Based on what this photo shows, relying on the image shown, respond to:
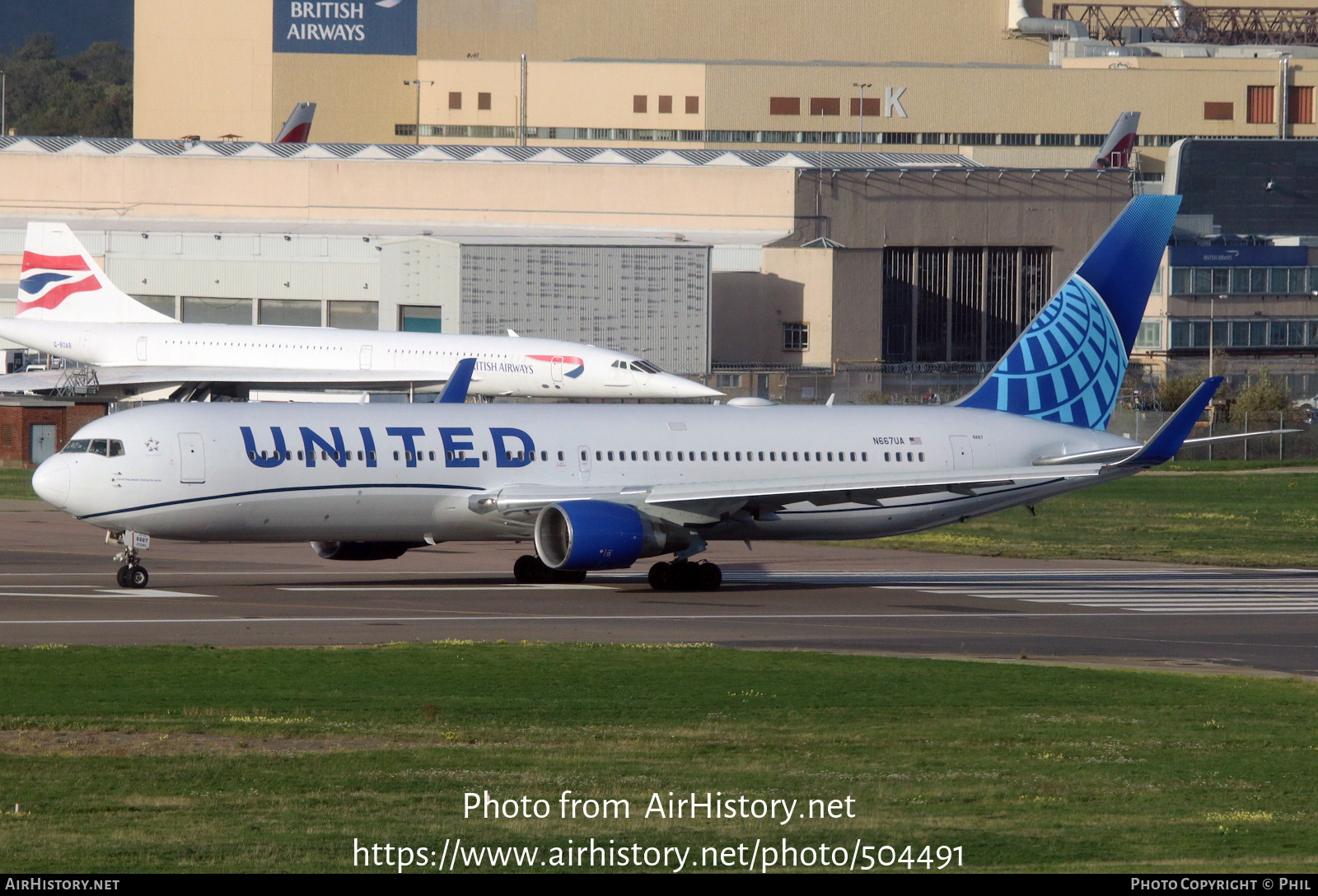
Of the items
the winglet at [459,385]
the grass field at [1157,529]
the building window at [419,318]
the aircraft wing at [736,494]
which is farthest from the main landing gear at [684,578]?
the building window at [419,318]

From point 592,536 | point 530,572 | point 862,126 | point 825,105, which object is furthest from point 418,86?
point 592,536

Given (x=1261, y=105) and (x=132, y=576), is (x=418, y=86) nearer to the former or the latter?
(x=1261, y=105)

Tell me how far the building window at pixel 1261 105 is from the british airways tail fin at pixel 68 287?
9410cm

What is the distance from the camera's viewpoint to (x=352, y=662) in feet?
76.5

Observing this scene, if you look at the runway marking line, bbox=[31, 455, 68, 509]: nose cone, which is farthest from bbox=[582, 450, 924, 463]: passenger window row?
bbox=[31, 455, 68, 509]: nose cone

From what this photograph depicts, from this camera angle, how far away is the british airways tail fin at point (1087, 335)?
41.8m

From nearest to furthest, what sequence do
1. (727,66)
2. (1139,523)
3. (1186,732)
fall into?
1. (1186,732)
2. (1139,523)
3. (727,66)

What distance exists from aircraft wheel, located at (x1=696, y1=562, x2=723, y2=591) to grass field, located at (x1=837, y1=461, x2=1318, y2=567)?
13285 millimetres

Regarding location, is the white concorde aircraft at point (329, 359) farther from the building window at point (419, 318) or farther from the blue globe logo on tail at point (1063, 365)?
the blue globe logo on tail at point (1063, 365)

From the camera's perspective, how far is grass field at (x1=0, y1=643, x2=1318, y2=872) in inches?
515

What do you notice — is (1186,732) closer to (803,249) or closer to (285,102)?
(803,249)

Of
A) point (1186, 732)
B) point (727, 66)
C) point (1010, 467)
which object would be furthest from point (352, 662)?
point (727, 66)

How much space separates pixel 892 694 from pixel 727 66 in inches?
4827

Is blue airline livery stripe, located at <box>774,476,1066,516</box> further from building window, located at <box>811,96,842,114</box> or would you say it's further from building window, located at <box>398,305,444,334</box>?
building window, located at <box>811,96,842,114</box>
